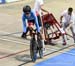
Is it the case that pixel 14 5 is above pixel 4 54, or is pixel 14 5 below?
above

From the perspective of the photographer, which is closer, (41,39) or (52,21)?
(41,39)

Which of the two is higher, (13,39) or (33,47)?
(13,39)

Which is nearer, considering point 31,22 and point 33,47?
point 33,47

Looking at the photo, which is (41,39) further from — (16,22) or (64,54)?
(16,22)

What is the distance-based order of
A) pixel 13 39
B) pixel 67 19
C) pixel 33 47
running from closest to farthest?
pixel 33 47
pixel 67 19
pixel 13 39

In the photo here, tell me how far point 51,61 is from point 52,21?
2.57m

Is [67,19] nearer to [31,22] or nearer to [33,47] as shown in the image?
[31,22]

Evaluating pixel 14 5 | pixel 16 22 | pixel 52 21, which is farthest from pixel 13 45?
pixel 14 5

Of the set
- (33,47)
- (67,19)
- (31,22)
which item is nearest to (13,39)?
(67,19)

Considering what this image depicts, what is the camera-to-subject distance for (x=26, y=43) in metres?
14.4

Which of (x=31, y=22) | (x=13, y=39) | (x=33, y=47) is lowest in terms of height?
(x=33, y=47)

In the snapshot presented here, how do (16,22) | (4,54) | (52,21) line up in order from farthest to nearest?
(16,22)
(52,21)
(4,54)

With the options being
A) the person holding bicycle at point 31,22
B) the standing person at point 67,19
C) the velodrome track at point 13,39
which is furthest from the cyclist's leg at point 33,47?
the standing person at point 67,19

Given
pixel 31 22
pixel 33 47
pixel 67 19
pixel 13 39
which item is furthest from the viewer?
pixel 13 39
